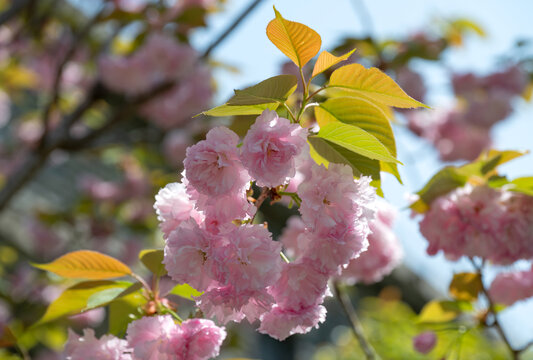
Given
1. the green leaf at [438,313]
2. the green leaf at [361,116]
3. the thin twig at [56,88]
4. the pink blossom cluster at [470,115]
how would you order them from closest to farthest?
the green leaf at [361,116] → the green leaf at [438,313] → the thin twig at [56,88] → the pink blossom cluster at [470,115]

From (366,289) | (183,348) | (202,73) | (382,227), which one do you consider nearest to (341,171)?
(183,348)

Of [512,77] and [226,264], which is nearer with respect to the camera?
[226,264]

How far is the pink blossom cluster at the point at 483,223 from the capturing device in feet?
2.87

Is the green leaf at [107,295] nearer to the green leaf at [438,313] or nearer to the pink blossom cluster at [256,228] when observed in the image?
the pink blossom cluster at [256,228]

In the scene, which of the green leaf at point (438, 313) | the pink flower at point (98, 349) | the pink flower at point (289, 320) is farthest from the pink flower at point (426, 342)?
the pink flower at point (98, 349)

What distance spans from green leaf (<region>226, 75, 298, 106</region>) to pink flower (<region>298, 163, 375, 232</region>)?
0.11 meters

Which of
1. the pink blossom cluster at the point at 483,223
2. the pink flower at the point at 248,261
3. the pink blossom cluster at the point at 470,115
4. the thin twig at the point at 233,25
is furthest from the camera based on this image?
the pink blossom cluster at the point at 470,115

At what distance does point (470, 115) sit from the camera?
2.80 meters

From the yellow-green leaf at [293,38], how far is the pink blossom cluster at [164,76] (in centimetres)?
154

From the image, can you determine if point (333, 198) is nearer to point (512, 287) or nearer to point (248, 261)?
point (248, 261)

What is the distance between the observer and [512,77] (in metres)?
2.67

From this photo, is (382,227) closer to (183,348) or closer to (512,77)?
(183,348)

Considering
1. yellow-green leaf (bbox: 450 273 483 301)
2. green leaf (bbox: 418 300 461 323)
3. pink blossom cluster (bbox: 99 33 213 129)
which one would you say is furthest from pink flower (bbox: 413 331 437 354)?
pink blossom cluster (bbox: 99 33 213 129)

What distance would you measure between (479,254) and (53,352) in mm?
3242
